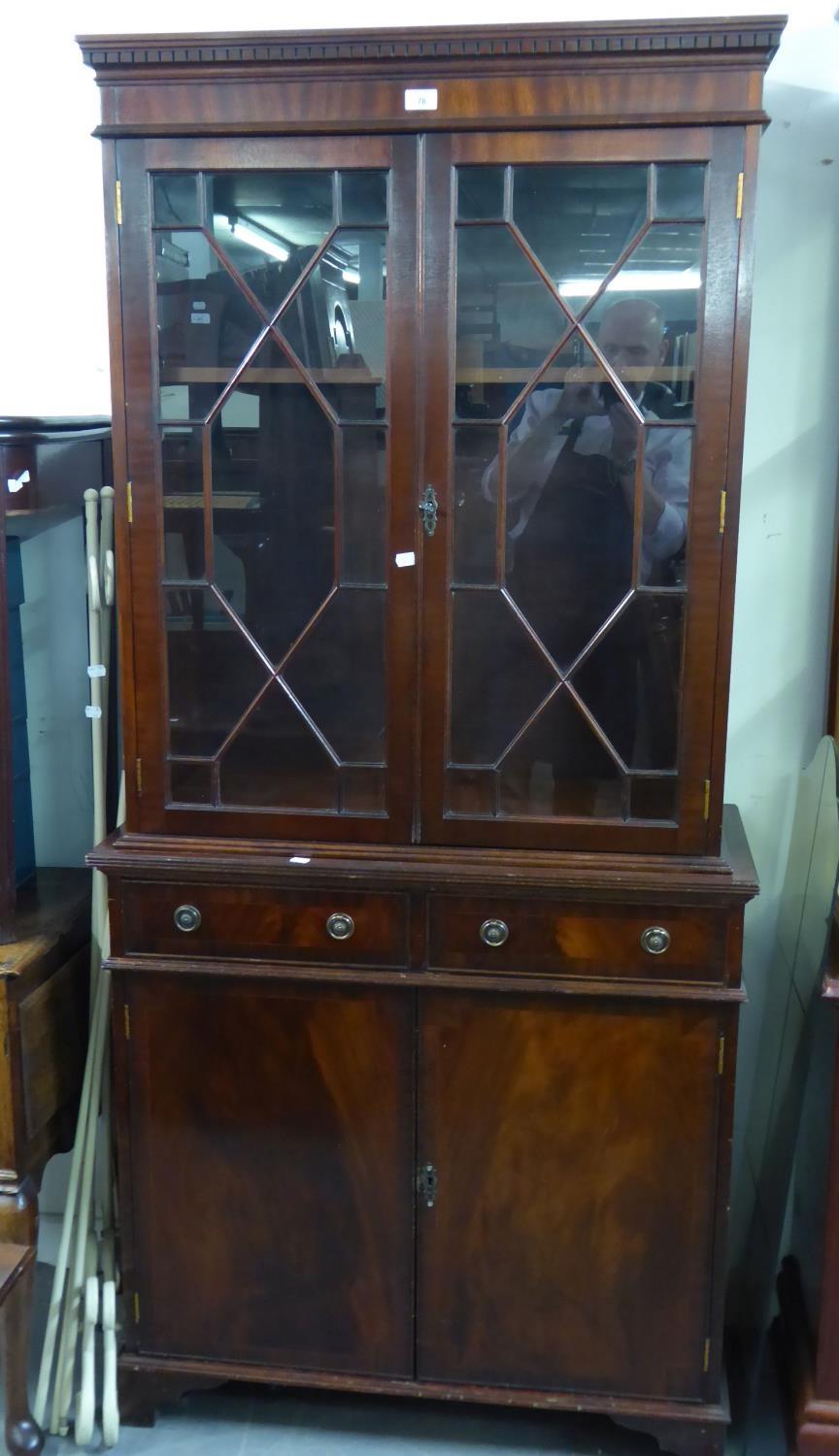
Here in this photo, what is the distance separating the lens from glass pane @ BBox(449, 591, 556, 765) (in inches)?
60.4

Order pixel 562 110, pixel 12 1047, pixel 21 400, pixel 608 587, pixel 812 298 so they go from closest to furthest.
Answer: pixel 562 110, pixel 608 587, pixel 12 1047, pixel 812 298, pixel 21 400

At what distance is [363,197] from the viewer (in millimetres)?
1460

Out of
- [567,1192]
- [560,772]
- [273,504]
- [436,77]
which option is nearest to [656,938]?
[560,772]

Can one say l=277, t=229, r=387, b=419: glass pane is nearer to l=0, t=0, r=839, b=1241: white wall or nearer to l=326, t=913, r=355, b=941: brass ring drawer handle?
l=0, t=0, r=839, b=1241: white wall

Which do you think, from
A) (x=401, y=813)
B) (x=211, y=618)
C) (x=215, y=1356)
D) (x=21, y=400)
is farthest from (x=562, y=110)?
(x=215, y=1356)

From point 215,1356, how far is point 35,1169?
0.35 meters

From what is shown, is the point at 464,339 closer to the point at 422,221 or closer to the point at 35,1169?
the point at 422,221

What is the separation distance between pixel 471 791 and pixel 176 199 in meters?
0.79

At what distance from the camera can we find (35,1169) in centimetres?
170

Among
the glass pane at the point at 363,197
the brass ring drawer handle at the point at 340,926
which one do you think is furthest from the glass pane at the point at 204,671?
the glass pane at the point at 363,197

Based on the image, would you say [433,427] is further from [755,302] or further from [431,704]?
[755,302]

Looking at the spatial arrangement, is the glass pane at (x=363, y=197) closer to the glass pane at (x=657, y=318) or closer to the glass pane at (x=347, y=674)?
the glass pane at (x=657, y=318)

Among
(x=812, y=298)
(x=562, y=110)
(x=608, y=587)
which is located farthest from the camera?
(x=812, y=298)

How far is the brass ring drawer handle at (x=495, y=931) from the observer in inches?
61.3
